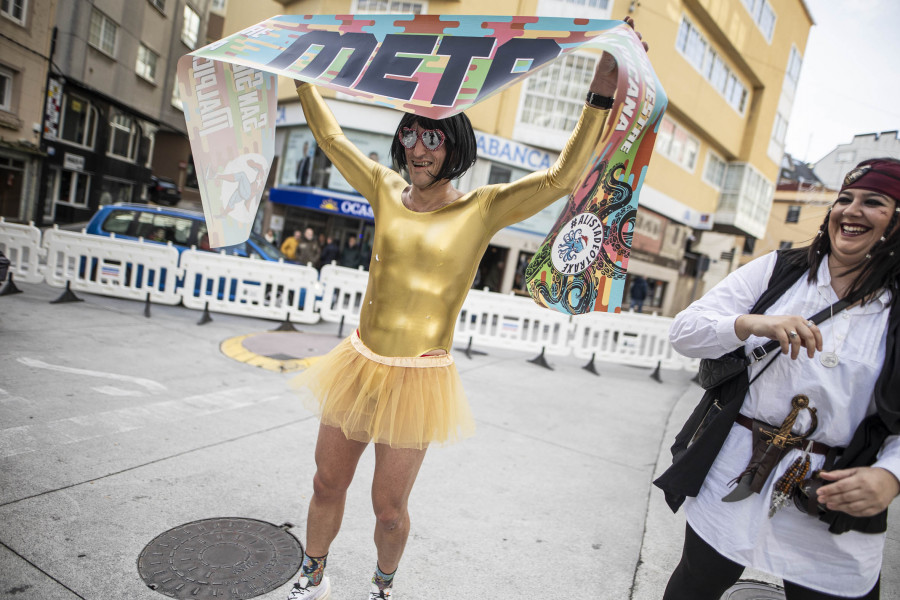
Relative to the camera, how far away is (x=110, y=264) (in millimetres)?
7578

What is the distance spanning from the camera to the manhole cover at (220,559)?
2.04m

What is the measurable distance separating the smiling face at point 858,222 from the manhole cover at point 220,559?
95.6 inches

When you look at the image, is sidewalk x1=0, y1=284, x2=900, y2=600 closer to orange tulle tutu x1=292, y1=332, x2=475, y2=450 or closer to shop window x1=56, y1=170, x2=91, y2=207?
orange tulle tutu x1=292, y1=332, x2=475, y2=450

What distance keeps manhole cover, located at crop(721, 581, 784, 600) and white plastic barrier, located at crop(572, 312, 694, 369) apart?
19.5ft

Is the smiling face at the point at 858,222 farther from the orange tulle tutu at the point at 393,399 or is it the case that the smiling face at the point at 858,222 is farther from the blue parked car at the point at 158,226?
the blue parked car at the point at 158,226

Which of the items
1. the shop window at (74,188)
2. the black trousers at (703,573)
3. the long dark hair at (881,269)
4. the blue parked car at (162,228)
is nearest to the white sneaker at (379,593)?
the black trousers at (703,573)

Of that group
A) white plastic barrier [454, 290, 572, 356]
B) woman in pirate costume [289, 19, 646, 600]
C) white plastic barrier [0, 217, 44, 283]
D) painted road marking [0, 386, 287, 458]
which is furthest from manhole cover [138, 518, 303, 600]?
white plastic barrier [0, 217, 44, 283]

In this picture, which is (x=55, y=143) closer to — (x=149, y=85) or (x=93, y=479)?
(x=149, y=85)

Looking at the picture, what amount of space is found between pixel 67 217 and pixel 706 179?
24.9m

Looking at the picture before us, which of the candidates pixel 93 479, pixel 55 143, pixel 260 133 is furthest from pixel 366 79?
pixel 55 143

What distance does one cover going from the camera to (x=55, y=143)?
1102cm

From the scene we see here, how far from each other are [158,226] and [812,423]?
9.31 meters

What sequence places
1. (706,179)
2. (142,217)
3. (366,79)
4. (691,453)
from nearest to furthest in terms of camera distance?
(691,453), (366,79), (142,217), (706,179)

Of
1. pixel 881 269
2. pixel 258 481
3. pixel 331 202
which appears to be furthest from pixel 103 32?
pixel 331 202
